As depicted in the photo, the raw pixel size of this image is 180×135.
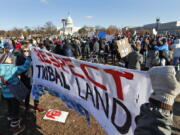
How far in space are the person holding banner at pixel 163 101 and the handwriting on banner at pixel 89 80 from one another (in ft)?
1.35

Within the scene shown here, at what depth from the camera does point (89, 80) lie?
80.5 inches

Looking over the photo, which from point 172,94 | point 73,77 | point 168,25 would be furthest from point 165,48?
point 168,25

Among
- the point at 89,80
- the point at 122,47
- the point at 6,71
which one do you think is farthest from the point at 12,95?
the point at 122,47

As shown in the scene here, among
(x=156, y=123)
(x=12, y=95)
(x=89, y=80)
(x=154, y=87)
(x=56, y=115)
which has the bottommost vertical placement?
(x=56, y=115)

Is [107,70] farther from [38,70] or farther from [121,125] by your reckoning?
[38,70]

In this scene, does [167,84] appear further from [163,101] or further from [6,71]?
[6,71]

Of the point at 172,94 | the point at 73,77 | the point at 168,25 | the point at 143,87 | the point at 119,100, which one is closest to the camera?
the point at 172,94

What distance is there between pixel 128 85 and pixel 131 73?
0.46 feet

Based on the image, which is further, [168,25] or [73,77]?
[168,25]

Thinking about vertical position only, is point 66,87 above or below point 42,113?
above

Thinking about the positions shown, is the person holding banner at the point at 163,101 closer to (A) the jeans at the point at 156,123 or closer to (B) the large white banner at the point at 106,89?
(A) the jeans at the point at 156,123

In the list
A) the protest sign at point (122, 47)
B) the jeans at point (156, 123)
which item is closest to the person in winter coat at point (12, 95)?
the jeans at point (156, 123)

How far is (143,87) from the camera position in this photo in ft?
4.66

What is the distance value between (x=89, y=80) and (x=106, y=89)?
351 mm
